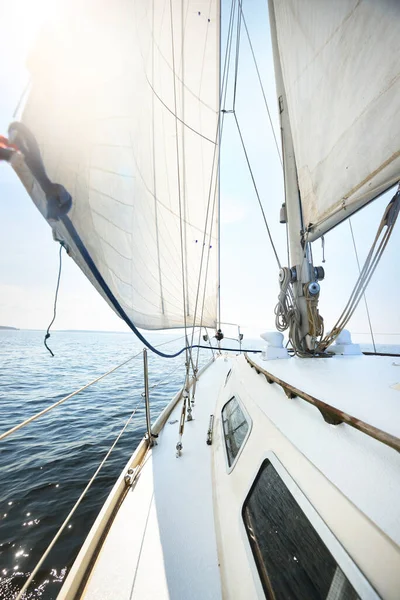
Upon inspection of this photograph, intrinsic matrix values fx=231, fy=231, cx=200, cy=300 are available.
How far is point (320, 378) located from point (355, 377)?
0.25 metres

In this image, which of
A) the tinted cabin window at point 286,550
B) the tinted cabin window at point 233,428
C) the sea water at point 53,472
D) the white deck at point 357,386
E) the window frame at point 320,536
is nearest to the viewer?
the window frame at point 320,536

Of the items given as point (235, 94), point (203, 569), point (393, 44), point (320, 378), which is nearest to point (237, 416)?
point (320, 378)

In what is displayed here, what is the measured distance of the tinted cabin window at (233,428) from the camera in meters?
1.90

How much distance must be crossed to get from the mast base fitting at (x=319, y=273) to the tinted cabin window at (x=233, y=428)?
202cm

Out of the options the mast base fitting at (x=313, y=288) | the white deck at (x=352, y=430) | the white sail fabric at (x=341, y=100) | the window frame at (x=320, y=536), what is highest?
the white sail fabric at (x=341, y=100)

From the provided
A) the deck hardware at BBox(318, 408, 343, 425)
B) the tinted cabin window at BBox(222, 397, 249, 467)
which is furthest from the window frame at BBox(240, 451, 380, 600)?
the tinted cabin window at BBox(222, 397, 249, 467)

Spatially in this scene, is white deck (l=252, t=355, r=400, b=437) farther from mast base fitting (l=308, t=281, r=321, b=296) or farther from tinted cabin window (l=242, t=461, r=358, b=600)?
mast base fitting (l=308, t=281, r=321, b=296)

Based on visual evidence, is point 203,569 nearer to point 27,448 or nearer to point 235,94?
point 27,448

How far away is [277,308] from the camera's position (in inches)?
131

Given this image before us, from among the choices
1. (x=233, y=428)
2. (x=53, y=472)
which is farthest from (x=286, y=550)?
(x=53, y=472)

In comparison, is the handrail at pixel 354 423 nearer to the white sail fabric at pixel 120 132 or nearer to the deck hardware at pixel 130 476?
the white sail fabric at pixel 120 132

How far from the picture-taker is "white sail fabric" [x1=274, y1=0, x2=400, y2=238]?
191cm

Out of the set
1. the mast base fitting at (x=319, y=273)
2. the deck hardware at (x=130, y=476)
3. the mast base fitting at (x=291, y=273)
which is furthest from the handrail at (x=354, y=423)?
the mast base fitting at (x=319, y=273)

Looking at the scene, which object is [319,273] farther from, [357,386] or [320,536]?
[320,536]
